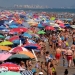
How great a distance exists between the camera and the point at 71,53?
15484 mm

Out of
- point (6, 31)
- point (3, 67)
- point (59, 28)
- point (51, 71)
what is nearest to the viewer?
point (3, 67)

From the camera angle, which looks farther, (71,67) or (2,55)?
(71,67)

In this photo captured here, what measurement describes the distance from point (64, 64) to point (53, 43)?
6560mm

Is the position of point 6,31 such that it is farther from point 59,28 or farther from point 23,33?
point 59,28

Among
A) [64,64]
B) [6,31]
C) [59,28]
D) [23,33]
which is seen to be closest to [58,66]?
[64,64]

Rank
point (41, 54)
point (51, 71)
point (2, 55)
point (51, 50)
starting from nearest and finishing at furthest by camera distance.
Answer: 1. point (51, 71)
2. point (2, 55)
3. point (41, 54)
4. point (51, 50)

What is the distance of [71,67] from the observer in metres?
15.6

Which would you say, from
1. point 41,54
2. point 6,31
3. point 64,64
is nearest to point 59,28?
point 6,31

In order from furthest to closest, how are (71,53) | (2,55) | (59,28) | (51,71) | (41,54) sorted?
1. (59,28)
2. (41,54)
3. (71,53)
4. (2,55)
5. (51,71)

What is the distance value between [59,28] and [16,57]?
22.8m

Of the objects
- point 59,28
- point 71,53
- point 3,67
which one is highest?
point 3,67

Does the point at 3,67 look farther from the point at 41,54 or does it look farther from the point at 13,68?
the point at 41,54

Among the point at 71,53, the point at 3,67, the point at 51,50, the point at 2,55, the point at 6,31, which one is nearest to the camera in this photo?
the point at 3,67

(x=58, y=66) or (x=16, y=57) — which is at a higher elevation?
(x=16, y=57)
